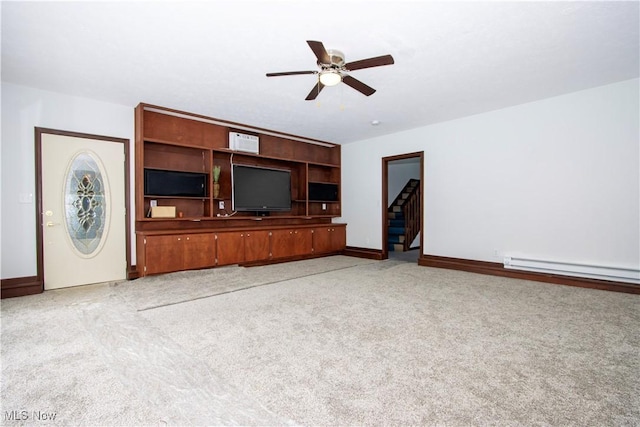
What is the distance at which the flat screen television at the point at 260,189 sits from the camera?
537 cm

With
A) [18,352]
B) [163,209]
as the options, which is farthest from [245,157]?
[18,352]

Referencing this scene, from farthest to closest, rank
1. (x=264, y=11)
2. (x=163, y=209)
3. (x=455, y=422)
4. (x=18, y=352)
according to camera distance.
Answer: (x=163, y=209), (x=264, y=11), (x=18, y=352), (x=455, y=422)

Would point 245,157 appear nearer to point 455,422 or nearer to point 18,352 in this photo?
point 18,352

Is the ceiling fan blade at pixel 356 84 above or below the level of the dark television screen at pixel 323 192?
above

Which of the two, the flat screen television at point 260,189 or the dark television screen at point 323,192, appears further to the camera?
the dark television screen at point 323,192

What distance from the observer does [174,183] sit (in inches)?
184

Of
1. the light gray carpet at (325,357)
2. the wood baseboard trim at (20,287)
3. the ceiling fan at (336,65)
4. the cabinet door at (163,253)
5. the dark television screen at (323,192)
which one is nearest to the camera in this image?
the light gray carpet at (325,357)

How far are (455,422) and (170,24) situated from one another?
3.38m

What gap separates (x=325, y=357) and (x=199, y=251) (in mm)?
3278

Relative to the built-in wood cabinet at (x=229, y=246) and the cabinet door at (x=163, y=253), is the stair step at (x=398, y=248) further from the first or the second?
the cabinet door at (x=163, y=253)

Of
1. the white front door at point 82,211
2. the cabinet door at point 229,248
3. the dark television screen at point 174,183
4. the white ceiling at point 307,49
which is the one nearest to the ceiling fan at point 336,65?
the white ceiling at point 307,49

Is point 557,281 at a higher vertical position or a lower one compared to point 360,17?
lower

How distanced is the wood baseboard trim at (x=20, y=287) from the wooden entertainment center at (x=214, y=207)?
3.68 ft

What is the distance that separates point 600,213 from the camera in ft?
12.7
